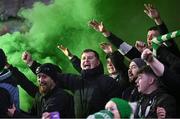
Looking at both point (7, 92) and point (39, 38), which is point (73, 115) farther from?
point (39, 38)

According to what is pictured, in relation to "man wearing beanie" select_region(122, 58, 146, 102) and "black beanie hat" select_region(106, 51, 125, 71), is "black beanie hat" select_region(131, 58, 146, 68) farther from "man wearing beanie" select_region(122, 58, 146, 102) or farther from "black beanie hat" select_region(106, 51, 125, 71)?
"black beanie hat" select_region(106, 51, 125, 71)

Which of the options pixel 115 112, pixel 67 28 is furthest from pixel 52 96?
pixel 67 28

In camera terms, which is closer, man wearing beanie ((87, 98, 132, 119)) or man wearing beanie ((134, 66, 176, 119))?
man wearing beanie ((87, 98, 132, 119))

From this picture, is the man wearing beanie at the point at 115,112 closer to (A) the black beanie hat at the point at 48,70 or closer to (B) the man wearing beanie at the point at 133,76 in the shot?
(B) the man wearing beanie at the point at 133,76

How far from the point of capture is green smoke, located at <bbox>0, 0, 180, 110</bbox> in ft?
19.2

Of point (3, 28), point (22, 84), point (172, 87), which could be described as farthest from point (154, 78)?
point (3, 28)

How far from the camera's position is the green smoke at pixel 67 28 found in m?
5.85

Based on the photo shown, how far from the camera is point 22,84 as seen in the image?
4609 millimetres

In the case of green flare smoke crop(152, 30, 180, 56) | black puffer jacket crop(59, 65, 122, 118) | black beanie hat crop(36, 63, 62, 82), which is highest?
green flare smoke crop(152, 30, 180, 56)

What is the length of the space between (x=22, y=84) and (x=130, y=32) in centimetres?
174

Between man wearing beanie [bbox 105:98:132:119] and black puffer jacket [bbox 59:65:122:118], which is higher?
black puffer jacket [bbox 59:65:122:118]

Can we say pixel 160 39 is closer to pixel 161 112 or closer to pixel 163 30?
pixel 163 30

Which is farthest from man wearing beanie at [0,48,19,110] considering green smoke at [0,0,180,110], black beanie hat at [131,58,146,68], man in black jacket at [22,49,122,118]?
green smoke at [0,0,180,110]

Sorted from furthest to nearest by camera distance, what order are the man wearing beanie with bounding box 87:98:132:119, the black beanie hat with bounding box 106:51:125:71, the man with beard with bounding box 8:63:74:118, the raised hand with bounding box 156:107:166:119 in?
the black beanie hat with bounding box 106:51:125:71 → the man with beard with bounding box 8:63:74:118 → the raised hand with bounding box 156:107:166:119 → the man wearing beanie with bounding box 87:98:132:119
